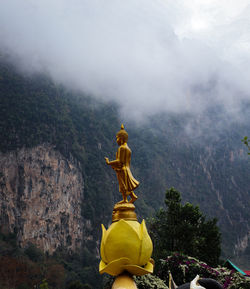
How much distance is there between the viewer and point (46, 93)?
59531 mm

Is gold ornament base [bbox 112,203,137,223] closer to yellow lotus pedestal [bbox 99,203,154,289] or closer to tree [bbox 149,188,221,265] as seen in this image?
yellow lotus pedestal [bbox 99,203,154,289]

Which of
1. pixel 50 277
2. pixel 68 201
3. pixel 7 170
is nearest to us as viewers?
pixel 50 277

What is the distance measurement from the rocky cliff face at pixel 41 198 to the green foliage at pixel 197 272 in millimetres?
40494

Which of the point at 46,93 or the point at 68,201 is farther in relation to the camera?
the point at 46,93

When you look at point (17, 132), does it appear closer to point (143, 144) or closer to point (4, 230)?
point (4, 230)

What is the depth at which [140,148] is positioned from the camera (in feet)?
216

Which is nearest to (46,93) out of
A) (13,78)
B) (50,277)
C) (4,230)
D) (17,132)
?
(13,78)

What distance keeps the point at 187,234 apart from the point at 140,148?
5156cm

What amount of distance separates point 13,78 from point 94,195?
2717 centimetres

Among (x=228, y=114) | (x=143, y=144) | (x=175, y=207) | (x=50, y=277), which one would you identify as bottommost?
(x=50, y=277)

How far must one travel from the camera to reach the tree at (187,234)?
1443 cm

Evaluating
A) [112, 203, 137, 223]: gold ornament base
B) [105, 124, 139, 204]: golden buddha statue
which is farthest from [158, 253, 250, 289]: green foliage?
[112, 203, 137, 223]: gold ornament base

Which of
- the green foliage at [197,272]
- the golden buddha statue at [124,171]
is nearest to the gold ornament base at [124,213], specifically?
the golden buddha statue at [124,171]

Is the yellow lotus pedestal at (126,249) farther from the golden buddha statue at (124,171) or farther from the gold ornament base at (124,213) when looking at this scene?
the golden buddha statue at (124,171)
